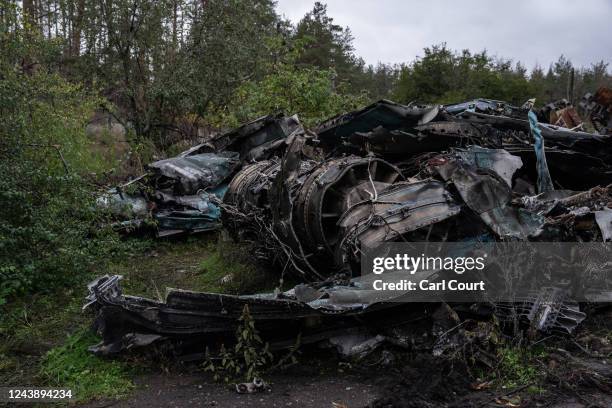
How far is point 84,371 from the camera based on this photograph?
14.1ft

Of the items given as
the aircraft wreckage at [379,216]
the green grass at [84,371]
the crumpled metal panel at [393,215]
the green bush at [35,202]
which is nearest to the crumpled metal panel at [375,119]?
the aircraft wreckage at [379,216]

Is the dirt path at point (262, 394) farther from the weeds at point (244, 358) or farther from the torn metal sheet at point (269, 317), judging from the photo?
the torn metal sheet at point (269, 317)

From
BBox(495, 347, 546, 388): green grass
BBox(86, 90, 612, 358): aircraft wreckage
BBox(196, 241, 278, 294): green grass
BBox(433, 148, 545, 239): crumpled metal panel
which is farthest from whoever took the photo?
BBox(196, 241, 278, 294): green grass

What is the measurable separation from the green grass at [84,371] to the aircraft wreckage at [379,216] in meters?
0.16

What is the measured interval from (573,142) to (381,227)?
133 inches

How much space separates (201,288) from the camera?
6.89 m

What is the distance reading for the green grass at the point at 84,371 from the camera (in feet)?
13.2

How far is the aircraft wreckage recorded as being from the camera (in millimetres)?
4141

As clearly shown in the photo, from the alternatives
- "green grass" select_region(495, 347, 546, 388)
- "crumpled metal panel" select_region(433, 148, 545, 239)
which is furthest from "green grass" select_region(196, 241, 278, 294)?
"green grass" select_region(495, 347, 546, 388)

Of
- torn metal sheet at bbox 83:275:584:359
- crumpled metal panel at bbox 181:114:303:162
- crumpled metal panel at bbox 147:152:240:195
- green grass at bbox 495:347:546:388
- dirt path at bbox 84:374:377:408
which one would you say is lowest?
dirt path at bbox 84:374:377:408

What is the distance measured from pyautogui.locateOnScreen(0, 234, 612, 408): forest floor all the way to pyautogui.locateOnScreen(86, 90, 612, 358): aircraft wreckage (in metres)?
0.19

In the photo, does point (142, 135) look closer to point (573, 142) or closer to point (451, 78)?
point (573, 142)

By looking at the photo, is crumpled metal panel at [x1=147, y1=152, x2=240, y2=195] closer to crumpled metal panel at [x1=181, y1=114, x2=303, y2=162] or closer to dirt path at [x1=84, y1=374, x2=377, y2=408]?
crumpled metal panel at [x1=181, y1=114, x2=303, y2=162]

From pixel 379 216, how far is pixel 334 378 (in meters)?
1.41
